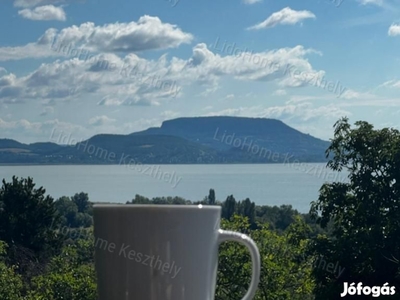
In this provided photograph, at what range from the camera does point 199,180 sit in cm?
549

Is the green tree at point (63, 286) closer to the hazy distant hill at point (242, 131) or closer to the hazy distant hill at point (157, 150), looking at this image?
the hazy distant hill at point (157, 150)

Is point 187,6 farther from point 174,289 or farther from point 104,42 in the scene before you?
point 174,289

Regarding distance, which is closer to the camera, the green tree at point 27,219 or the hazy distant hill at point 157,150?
the hazy distant hill at point 157,150

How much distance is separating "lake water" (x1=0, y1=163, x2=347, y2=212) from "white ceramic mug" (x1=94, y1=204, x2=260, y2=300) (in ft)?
9.20

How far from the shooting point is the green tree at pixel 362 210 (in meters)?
3.64

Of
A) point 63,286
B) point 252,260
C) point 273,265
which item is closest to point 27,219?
point 63,286

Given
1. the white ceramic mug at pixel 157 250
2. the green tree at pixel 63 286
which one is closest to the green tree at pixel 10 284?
the green tree at pixel 63 286

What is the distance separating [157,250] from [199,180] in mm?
4916

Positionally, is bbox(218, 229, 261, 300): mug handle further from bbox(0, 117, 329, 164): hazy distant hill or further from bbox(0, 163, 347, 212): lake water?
bbox(0, 117, 329, 164): hazy distant hill

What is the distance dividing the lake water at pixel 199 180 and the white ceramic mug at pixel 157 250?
9.20 ft

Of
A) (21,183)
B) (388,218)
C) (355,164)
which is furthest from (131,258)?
(21,183)

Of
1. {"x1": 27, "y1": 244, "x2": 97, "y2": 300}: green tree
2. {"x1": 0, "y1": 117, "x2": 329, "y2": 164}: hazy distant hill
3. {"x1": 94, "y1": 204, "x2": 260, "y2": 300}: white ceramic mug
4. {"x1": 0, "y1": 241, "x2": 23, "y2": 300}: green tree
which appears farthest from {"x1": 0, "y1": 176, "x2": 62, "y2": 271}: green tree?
{"x1": 94, "y1": 204, "x2": 260, "y2": 300}: white ceramic mug

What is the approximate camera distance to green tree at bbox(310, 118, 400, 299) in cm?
364

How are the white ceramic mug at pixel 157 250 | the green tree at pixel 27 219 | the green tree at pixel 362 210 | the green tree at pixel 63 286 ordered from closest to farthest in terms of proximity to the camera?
the white ceramic mug at pixel 157 250
the green tree at pixel 63 286
the green tree at pixel 362 210
the green tree at pixel 27 219
